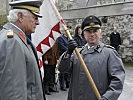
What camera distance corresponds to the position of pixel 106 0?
67.2 ft

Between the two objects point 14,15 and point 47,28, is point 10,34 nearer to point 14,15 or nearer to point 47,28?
point 14,15

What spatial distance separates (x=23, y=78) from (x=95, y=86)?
928 millimetres

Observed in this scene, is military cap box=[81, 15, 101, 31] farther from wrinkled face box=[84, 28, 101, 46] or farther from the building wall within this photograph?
the building wall

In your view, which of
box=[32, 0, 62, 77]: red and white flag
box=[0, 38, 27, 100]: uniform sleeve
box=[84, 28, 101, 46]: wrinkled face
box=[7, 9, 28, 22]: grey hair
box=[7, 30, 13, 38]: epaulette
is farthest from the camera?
box=[32, 0, 62, 77]: red and white flag

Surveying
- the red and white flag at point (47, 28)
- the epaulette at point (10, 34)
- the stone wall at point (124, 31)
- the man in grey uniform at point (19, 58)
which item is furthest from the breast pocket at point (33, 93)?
the stone wall at point (124, 31)

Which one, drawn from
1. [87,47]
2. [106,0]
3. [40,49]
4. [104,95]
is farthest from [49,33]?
[106,0]

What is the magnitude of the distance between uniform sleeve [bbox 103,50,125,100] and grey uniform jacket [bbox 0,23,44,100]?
844mm

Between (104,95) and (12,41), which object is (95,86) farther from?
(12,41)

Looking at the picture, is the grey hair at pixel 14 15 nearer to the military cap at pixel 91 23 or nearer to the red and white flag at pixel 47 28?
the military cap at pixel 91 23

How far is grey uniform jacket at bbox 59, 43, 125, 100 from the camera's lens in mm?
2836

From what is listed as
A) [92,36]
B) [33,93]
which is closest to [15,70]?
[33,93]

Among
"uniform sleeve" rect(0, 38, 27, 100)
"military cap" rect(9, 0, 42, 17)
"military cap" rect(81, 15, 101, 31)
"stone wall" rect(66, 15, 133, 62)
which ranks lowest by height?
"stone wall" rect(66, 15, 133, 62)

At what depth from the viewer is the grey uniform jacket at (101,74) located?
9.30 feet

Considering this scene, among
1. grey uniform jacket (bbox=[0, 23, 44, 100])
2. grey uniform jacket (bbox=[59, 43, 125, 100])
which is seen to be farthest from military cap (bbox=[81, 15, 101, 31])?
grey uniform jacket (bbox=[0, 23, 44, 100])
